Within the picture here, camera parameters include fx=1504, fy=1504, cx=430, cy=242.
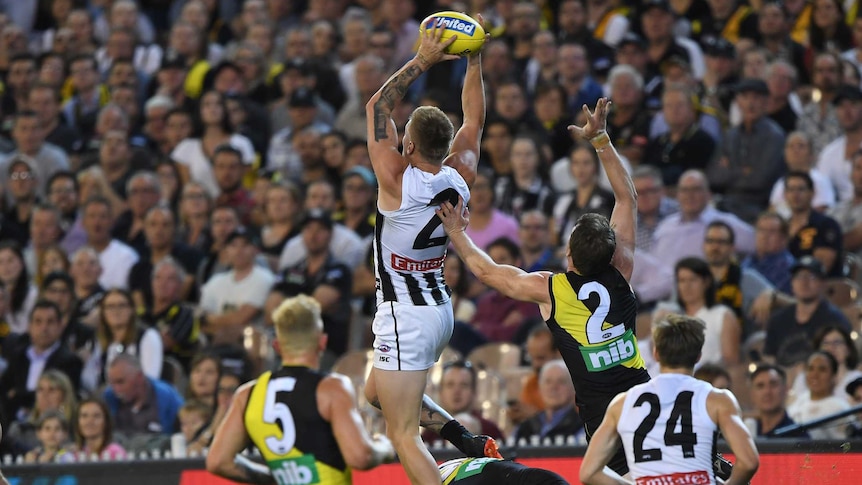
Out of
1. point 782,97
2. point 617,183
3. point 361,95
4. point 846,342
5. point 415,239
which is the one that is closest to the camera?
point 415,239

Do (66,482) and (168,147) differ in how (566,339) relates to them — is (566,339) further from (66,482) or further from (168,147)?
(168,147)

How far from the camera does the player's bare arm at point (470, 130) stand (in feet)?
27.4

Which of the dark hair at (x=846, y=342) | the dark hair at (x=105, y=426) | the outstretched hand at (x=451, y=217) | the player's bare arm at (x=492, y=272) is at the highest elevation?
the outstretched hand at (x=451, y=217)

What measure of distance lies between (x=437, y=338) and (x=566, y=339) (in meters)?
0.73

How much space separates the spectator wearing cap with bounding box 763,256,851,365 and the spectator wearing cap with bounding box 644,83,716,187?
8.21 feet

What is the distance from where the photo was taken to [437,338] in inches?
320

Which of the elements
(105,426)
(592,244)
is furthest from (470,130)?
(105,426)

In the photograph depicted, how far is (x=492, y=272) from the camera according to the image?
315 inches

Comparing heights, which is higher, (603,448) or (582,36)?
(582,36)

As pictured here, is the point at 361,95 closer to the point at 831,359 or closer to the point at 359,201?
the point at 359,201

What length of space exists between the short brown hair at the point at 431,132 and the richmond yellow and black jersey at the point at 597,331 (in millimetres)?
919

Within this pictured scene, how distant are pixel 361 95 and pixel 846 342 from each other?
6.44 meters

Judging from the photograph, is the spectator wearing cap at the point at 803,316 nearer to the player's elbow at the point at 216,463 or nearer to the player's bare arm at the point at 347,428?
the player's bare arm at the point at 347,428

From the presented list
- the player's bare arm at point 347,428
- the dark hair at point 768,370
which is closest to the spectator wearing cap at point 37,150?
the dark hair at point 768,370
